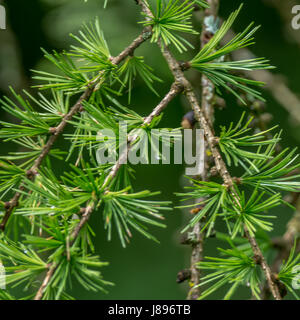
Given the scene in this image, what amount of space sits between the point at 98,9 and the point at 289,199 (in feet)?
2.49

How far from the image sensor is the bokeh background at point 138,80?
4.40ft

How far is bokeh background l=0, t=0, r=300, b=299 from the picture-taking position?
134 cm

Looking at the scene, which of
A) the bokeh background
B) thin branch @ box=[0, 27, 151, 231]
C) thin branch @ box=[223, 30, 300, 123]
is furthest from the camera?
the bokeh background

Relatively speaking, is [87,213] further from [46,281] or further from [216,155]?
[216,155]

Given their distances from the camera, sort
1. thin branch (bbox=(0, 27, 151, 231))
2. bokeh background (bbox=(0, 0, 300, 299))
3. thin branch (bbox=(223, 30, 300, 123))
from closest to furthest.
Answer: thin branch (bbox=(0, 27, 151, 231)), thin branch (bbox=(223, 30, 300, 123)), bokeh background (bbox=(0, 0, 300, 299))

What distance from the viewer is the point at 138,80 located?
5.28 feet

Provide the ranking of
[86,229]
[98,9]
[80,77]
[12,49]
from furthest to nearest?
[12,49]
[98,9]
[80,77]
[86,229]

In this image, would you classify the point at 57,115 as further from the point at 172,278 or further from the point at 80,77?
the point at 172,278

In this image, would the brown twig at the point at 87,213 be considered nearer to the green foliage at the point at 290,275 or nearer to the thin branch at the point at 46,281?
the thin branch at the point at 46,281

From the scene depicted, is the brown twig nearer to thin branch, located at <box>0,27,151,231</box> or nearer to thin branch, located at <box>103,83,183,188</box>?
thin branch, located at <box>103,83,183,188</box>

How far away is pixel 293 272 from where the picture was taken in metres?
0.64

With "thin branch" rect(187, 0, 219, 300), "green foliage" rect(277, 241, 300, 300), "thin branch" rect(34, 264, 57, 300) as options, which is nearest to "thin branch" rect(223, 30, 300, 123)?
"thin branch" rect(187, 0, 219, 300)
